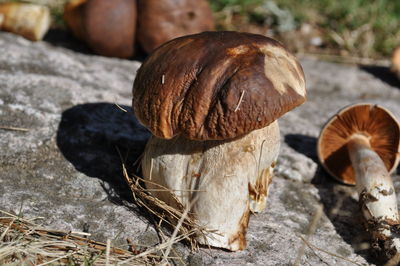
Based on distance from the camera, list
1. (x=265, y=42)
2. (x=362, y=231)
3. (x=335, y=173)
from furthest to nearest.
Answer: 1. (x=335, y=173)
2. (x=362, y=231)
3. (x=265, y=42)

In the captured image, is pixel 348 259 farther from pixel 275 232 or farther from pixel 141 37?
pixel 141 37

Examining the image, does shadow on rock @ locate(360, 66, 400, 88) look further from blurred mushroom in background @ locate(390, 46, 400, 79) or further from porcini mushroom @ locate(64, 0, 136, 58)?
porcini mushroom @ locate(64, 0, 136, 58)

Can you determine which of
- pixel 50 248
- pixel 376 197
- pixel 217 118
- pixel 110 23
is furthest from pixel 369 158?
pixel 110 23

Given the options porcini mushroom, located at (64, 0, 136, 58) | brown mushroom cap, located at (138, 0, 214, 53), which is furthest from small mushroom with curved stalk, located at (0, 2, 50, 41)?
brown mushroom cap, located at (138, 0, 214, 53)

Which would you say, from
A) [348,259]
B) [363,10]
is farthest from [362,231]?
[363,10]

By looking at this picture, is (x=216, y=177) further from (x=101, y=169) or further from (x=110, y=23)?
(x=110, y=23)

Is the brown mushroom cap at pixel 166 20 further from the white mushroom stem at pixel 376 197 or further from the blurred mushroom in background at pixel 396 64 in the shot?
the white mushroom stem at pixel 376 197
